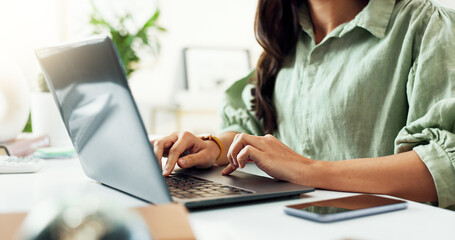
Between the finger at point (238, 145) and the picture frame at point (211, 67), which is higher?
the finger at point (238, 145)

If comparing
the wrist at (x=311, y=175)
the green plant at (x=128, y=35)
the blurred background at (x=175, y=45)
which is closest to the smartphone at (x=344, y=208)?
the wrist at (x=311, y=175)

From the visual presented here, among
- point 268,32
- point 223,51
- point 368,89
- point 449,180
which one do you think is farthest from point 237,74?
point 449,180

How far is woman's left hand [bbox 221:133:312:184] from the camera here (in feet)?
2.23

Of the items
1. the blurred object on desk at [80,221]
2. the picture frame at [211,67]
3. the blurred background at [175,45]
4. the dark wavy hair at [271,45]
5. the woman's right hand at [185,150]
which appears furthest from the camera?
the picture frame at [211,67]

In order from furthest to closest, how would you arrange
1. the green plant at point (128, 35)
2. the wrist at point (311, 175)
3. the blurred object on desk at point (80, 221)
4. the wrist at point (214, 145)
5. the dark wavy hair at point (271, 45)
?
1. the green plant at point (128, 35)
2. the dark wavy hair at point (271, 45)
3. the wrist at point (214, 145)
4. the wrist at point (311, 175)
5. the blurred object on desk at point (80, 221)

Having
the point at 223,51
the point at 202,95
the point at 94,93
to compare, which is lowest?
the point at 202,95

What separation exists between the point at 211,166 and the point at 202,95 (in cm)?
260

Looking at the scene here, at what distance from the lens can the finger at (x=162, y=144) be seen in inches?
31.0

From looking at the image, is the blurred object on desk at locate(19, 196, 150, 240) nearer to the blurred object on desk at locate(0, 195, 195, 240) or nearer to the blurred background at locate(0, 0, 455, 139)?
the blurred object on desk at locate(0, 195, 195, 240)

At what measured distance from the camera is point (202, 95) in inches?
137

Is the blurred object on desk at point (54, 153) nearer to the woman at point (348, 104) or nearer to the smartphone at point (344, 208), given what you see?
the woman at point (348, 104)

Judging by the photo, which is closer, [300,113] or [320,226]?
[320,226]

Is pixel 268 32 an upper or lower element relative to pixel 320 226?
upper

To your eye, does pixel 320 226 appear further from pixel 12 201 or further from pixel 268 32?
pixel 268 32
